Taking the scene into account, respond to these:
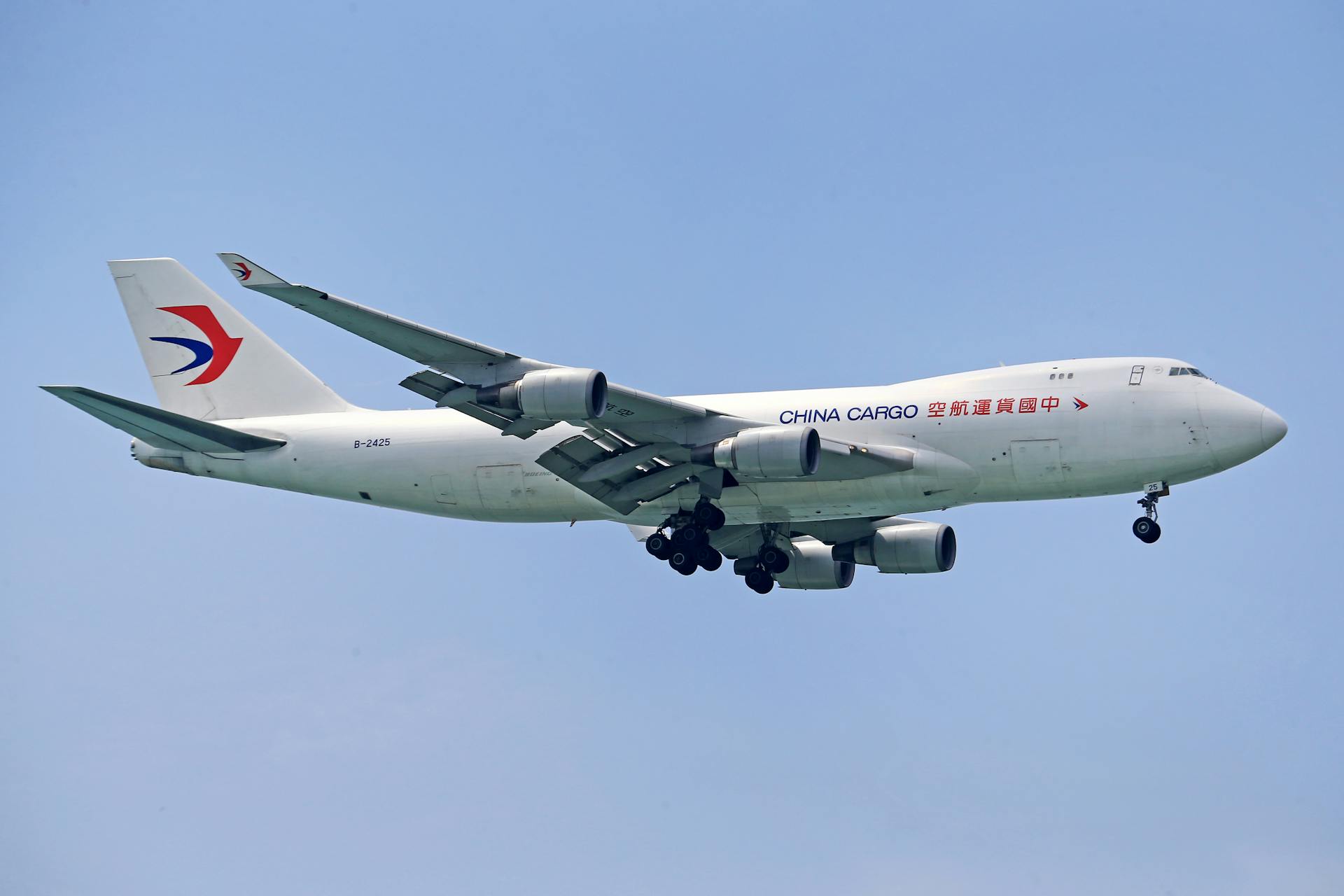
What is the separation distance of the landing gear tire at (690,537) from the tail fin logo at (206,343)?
15582 millimetres

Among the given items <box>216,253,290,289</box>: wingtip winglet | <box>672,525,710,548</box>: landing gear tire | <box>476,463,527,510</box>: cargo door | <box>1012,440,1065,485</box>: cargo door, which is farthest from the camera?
<box>476,463,527,510</box>: cargo door

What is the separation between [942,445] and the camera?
123 feet

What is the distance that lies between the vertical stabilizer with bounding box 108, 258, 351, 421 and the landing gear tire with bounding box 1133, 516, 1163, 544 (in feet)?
74.8

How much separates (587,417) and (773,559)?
1183cm

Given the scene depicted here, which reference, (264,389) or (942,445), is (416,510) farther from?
(942,445)

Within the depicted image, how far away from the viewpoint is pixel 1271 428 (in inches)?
1417

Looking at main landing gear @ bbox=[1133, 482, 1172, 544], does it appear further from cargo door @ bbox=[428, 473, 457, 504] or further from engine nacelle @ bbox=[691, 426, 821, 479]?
cargo door @ bbox=[428, 473, 457, 504]

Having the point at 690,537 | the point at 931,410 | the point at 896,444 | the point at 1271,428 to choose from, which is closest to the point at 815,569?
the point at 690,537

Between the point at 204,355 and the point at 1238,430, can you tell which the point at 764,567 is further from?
the point at 204,355

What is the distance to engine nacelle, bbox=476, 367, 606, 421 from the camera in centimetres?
3441

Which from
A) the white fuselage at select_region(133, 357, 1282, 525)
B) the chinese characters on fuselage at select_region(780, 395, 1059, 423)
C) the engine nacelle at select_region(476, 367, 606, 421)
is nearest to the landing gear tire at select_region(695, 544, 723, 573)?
the white fuselage at select_region(133, 357, 1282, 525)

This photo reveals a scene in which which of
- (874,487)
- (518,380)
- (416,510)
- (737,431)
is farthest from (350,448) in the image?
(874,487)

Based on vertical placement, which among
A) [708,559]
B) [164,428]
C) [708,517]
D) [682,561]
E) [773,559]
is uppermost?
[164,428]

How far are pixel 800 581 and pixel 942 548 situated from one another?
4.69m
